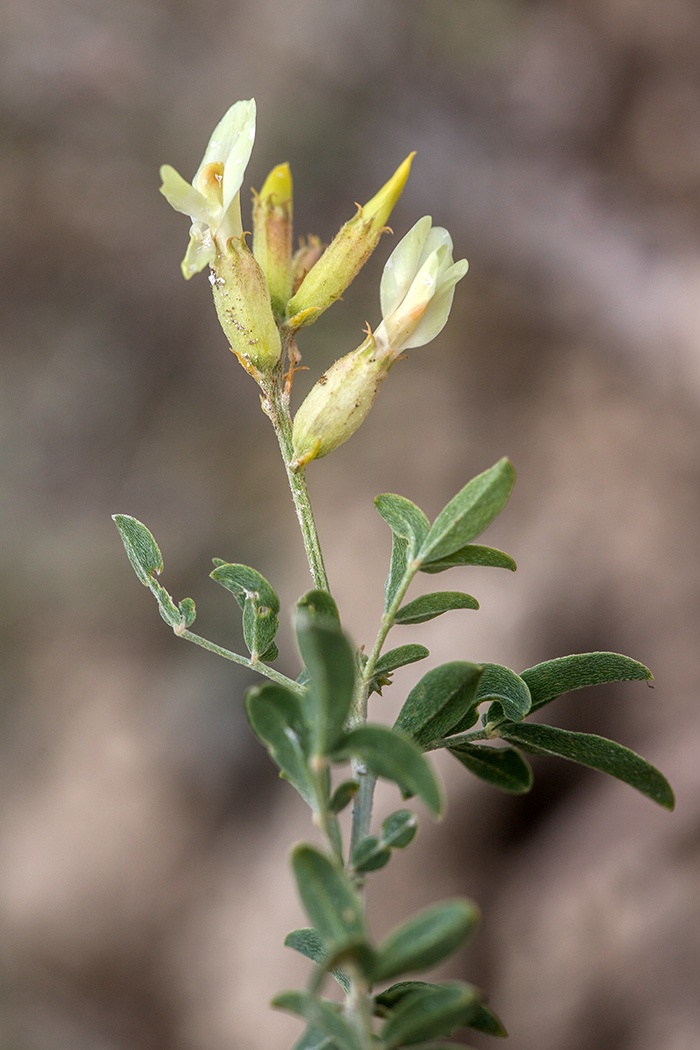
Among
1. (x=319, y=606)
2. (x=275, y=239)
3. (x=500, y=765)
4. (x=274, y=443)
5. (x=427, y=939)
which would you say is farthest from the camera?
(x=274, y=443)

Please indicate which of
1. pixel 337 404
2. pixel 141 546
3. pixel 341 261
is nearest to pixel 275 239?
pixel 341 261

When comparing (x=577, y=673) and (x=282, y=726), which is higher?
(x=577, y=673)

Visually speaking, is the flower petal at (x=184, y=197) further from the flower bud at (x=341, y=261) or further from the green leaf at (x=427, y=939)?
the green leaf at (x=427, y=939)

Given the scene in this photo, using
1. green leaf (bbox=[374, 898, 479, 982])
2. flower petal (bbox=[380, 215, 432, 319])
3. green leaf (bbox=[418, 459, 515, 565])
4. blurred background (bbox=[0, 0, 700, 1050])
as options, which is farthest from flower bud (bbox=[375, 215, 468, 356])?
blurred background (bbox=[0, 0, 700, 1050])

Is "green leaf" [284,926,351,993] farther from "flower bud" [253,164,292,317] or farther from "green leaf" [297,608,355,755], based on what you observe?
"flower bud" [253,164,292,317]

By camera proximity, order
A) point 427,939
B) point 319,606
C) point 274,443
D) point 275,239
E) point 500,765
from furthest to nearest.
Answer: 1. point 274,443
2. point 275,239
3. point 500,765
4. point 319,606
5. point 427,939

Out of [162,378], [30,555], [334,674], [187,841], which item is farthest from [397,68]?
[334,674]

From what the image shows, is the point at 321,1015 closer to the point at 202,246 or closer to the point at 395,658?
the point at 395,658
